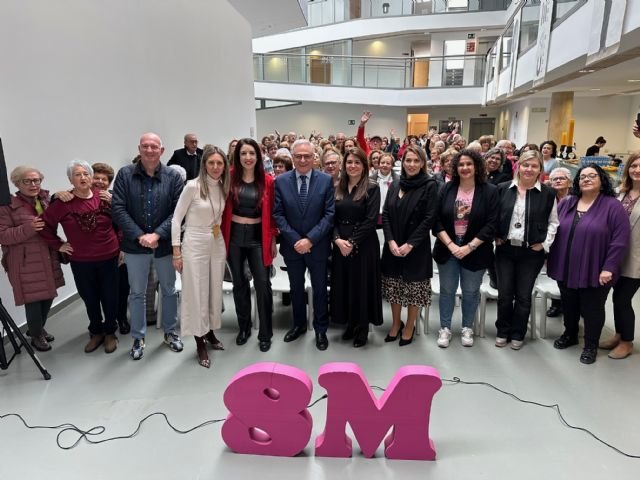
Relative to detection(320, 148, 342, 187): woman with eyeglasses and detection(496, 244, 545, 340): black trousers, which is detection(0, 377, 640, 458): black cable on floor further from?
detection(320, 148, 342, 187): woman with eyeglasses

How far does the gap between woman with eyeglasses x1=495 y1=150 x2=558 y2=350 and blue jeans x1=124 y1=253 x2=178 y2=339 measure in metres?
2.54

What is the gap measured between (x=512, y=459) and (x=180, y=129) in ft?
18.8

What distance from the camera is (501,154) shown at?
452 cm

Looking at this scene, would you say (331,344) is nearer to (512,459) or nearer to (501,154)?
(512,459)

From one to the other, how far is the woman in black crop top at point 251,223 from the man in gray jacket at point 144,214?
0.44m

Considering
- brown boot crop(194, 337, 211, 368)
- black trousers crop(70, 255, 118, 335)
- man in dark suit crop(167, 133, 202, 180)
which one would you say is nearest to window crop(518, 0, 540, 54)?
man in dark suit crop(167, 133, 202, 180)

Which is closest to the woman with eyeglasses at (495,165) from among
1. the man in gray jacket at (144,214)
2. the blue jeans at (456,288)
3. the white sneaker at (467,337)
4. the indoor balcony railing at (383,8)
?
the blue jeans at (456,288)

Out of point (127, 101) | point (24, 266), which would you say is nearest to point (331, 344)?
point (24, 266)

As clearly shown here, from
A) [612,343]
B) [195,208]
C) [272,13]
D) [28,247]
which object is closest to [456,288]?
[612,343]

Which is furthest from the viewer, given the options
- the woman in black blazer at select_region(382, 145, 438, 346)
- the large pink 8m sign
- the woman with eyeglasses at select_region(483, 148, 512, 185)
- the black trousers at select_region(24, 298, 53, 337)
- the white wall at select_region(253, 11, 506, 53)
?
the white wall at select_region(253, 11, 506, 53)

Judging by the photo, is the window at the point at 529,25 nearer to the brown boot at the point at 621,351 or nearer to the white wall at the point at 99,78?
the white wall at the point at 99,78

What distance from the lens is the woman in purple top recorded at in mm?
2994

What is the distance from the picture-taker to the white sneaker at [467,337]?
345cm

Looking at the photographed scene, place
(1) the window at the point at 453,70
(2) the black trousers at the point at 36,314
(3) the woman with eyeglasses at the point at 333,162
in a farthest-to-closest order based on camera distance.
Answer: (1) the window at the point at 453,70 < (3) the woman with eyeglasses at the point at 333,162 < (2) the black trousers at the point at 36,314
